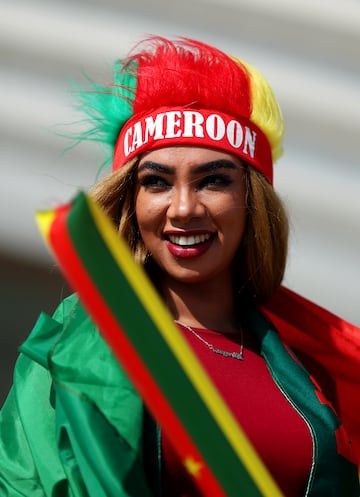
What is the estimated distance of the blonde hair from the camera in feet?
8.48

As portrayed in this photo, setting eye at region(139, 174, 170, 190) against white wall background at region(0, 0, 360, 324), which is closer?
eye at region(139, 174, 170, 190)

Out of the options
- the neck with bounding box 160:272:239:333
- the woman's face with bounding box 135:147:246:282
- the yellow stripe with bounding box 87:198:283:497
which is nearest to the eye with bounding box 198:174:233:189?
the woman's face with bounding box 135:147:246:282

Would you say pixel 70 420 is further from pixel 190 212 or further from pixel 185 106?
pixel 185 106

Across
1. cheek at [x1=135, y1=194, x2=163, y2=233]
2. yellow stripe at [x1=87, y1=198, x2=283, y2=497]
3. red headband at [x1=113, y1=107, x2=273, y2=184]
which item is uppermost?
red headband at [x1=113, y1=107, x2=273, y2=184]

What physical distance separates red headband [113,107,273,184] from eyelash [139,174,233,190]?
2.7 inches

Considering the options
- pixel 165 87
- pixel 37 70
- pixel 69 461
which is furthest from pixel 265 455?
pixel 37 70

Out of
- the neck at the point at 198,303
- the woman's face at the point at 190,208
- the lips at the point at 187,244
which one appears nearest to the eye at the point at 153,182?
the woman's face at the point at 190,208

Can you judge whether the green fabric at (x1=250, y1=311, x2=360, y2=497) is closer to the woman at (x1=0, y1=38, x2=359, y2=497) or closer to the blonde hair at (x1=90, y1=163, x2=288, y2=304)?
the woman at (x1=0, y1=38, x2=359, y2=497)

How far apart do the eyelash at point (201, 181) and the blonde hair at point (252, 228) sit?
65 millimetres

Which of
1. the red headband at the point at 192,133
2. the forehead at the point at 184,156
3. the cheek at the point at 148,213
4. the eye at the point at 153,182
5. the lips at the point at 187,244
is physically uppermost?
the red headband at the point at 192,133

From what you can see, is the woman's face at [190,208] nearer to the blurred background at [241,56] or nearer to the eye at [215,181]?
the eye at [215,181]

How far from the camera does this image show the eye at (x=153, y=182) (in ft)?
8.20

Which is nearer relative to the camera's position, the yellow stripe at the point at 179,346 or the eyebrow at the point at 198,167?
the yellow stripe at the point at 179,346

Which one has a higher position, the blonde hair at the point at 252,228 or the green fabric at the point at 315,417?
the blonde hair at the point at 252,228
